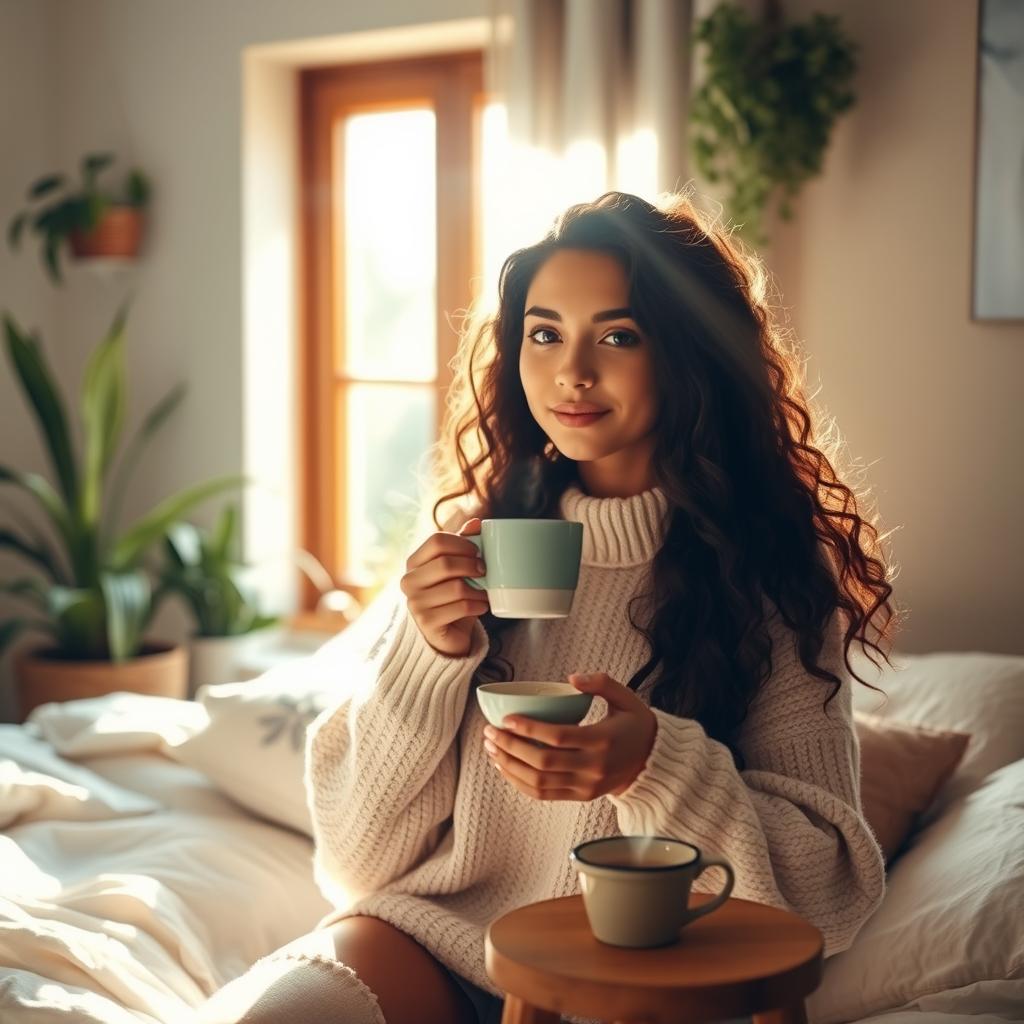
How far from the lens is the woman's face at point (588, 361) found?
4.85 feet

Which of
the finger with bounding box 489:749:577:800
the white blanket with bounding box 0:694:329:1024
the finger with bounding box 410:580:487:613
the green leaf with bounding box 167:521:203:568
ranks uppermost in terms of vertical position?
the finger with bounding box 410:580:487:613

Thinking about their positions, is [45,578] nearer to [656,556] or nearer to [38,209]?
[38,209]

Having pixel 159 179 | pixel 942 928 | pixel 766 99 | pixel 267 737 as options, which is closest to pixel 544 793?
pixel 942 928

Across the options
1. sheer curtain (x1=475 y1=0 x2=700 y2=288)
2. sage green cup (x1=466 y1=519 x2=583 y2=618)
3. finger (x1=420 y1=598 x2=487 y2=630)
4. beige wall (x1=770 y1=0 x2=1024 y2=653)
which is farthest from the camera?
sheer curtain (x1=475 y1=0 x2=700 y2=288)

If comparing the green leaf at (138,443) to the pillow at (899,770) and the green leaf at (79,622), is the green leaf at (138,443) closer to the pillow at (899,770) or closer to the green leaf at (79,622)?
the green leaf at (79,622)

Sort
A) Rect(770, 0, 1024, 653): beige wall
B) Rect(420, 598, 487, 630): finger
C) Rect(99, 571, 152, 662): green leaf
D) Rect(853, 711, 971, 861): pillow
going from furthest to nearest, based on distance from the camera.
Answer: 1. Rect(99, 571, 152, 662): green leaf
2. Rect(770, 0, 1024, 653): beige wall
3. Rect(853, 711, 971, 861): pillow
4. Rect(420, 598, 487, 630): finger

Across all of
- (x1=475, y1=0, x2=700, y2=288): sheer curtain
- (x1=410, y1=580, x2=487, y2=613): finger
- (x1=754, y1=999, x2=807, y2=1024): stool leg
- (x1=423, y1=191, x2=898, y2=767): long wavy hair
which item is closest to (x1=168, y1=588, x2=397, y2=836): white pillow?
(x1=423, y1=191, x2=898, y2=767): long wavy hair

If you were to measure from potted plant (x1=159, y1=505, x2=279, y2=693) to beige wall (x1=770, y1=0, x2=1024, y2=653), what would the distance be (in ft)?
4.84

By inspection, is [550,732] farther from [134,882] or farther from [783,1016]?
[134,882]

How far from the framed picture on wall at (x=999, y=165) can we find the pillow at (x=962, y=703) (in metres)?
0.79

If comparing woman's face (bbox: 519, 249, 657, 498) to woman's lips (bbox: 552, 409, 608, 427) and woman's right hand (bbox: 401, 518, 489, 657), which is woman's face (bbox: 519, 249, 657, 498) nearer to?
woman's lips (bbox: 552, 409, 608, 427)

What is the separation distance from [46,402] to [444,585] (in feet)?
7.75

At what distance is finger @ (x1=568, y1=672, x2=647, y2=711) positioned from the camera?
1104mm

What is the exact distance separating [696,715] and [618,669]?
118mm
